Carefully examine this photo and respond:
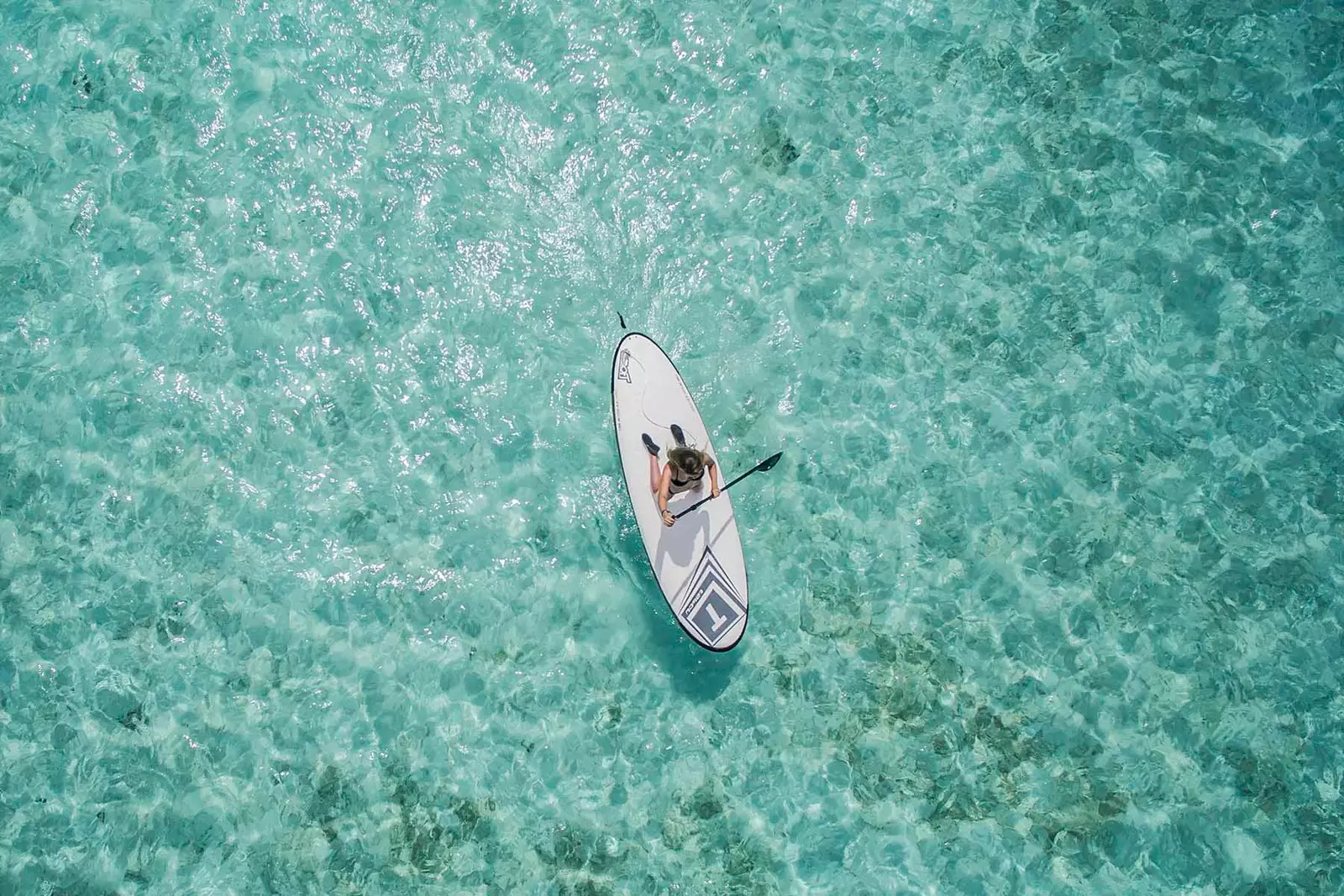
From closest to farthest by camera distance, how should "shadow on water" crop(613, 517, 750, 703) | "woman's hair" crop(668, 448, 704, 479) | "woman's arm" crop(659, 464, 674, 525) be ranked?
"woman's hair" crop(668, 448, 704, 479)
"woman's arm" crop(659, 464, 674, 525)
"shadow on water" crop(613, 517, 750, 703)

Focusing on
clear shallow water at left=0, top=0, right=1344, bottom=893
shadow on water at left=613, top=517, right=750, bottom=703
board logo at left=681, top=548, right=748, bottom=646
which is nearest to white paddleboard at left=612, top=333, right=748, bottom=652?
board logo at left=681, top=548, right=748, bottom=646

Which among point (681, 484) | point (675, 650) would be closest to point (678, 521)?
point (681, 484)

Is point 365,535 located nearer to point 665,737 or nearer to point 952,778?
point 665,737

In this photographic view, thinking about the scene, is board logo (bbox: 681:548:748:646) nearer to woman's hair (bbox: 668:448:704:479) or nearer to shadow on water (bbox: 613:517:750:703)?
shadow on water (bbox: 613:517:750:703)

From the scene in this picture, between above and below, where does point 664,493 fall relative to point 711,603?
above

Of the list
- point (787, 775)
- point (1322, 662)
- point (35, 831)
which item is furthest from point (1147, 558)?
point (35, 831)

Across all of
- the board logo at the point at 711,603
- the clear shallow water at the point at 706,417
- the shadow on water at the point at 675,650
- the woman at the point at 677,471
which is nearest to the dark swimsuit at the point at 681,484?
the woman at the point at 677,471

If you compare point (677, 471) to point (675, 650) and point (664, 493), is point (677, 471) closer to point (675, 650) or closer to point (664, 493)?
point (664, 493)
